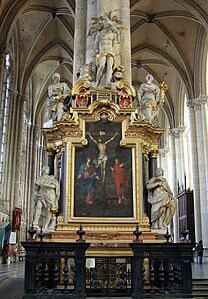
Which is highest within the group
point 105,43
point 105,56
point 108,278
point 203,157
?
point 105,43

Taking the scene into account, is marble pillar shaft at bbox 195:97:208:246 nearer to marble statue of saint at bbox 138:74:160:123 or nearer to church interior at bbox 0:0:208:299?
church interior at bbox 0:0:208:299

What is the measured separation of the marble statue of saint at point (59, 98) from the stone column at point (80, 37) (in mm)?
812

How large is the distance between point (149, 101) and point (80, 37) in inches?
123

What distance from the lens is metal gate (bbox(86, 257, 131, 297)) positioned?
668 cm

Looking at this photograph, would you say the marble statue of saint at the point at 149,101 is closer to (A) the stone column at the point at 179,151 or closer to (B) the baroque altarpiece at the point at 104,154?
(B) the baroque altarpiece at the point at 104,154

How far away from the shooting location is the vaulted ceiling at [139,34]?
800 inches

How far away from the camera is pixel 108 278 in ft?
22.2

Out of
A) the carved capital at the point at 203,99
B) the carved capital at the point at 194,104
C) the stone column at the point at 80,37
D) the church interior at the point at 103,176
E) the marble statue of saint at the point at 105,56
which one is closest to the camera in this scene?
the church interior at the point at 103,176

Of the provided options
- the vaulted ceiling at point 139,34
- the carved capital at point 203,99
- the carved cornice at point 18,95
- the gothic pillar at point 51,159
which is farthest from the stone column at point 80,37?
the carved cornice at point 18,95

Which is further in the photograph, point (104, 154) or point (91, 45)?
point (91, 45)

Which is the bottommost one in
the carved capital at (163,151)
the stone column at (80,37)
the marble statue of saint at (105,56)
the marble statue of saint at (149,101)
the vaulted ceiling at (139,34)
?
the marble statue of saint at (149,101)

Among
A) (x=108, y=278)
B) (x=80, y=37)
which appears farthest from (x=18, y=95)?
(x=108, y=278)

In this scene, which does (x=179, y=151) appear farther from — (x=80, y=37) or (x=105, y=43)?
(x=105, y=43)

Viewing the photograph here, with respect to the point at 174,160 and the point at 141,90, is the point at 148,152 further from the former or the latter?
the point at 174,160
